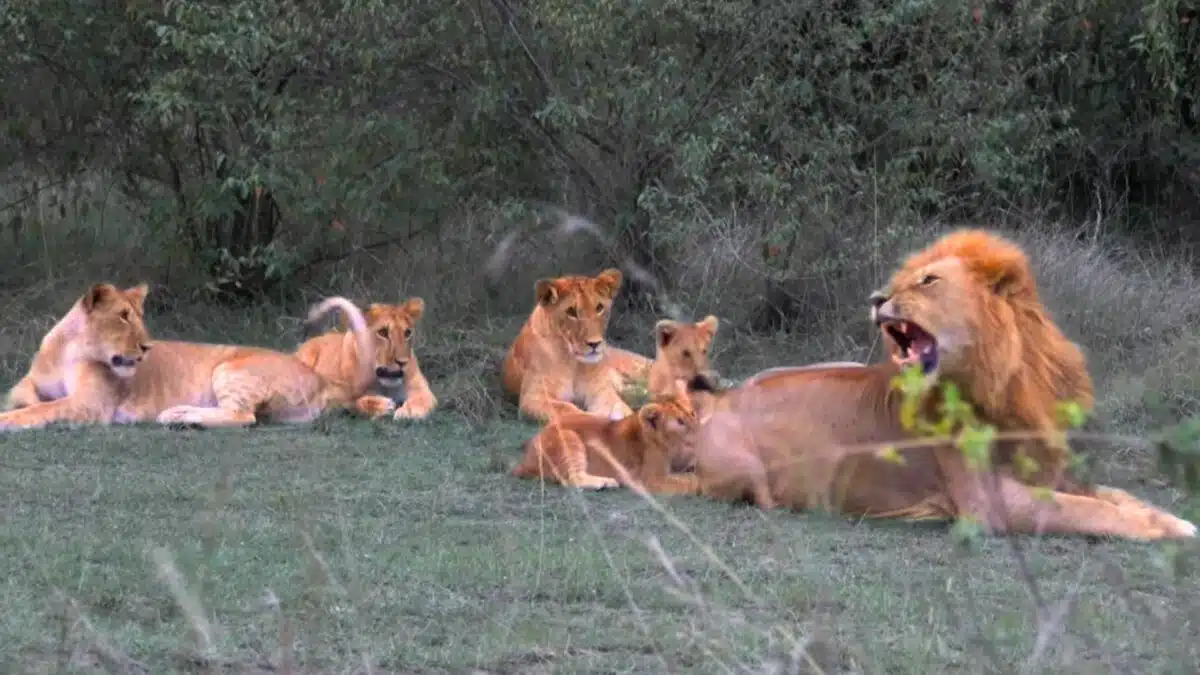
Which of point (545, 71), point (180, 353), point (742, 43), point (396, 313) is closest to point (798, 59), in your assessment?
point (742, 43)

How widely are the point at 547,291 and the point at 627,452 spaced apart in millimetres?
1932

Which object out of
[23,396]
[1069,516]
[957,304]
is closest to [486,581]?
[957,304]

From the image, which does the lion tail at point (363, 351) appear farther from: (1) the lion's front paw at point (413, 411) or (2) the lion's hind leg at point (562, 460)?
(2) the lion's hind leg at point (562, 460)

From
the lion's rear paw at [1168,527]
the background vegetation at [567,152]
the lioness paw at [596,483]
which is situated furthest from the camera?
the background vegetation at [567,152]

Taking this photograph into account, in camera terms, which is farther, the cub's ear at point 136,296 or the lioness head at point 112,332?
the cub's ear at point 136,296

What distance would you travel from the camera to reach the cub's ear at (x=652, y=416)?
660 cm

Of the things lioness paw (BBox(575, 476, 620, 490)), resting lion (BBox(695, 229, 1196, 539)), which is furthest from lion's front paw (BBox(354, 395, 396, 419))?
resting lion (BBox(695, 229, 1196, 539))

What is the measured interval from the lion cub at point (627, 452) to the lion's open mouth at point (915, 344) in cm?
99

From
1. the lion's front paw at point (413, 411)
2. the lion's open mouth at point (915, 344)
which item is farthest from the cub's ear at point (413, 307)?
the lion's open mouth at point (915, 344)

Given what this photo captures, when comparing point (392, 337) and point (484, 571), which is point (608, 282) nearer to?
point (392, 337)

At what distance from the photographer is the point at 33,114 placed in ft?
35.2

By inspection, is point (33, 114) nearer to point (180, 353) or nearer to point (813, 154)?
point (180, 353)

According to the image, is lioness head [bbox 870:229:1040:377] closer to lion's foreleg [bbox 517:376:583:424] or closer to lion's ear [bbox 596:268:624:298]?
lion's foreleg [bbox 517:376:583:424]

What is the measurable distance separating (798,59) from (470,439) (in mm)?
2763
